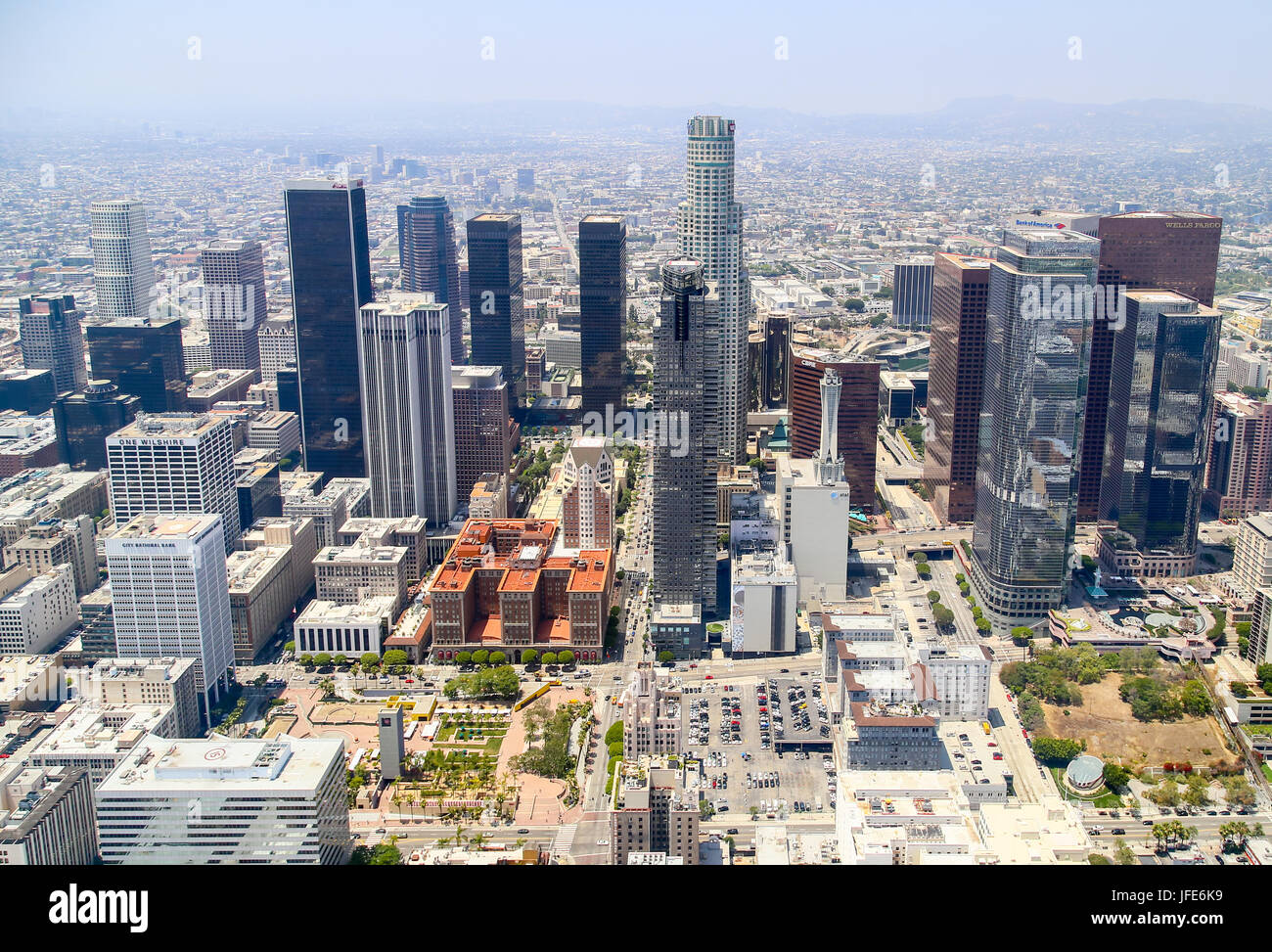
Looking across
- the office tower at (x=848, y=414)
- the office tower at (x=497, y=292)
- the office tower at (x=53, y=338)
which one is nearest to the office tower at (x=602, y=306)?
the office tower at (x=497, y=292)

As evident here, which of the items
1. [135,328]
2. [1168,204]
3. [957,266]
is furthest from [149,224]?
[1168,204]

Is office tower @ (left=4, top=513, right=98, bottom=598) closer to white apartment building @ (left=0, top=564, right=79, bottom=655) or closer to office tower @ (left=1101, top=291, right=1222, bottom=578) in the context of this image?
white apartment building @ (left=0, top=564, right=79, bottom=655)

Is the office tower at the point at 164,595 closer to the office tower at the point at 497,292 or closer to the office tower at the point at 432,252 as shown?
the office tower at the point at 497,292

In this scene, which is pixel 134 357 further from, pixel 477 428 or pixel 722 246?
pixel 722 246

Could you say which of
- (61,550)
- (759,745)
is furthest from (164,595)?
(759,745)

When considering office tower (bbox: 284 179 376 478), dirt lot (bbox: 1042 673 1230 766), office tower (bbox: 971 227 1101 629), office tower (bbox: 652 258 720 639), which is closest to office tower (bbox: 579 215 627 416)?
office tower (bbox: 284 179 376 478)

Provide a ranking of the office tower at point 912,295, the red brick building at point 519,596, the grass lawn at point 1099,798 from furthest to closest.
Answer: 1. the office tower at point 912,295
2. the red brick building at point 519,596
3. the grass lawn at point 1099,798

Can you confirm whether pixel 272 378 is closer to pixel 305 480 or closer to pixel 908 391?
pixel 305 480
